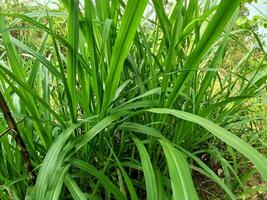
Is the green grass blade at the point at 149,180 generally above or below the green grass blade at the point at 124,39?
below

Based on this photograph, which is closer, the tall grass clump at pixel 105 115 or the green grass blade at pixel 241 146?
the green grass blade at pixel 241 146

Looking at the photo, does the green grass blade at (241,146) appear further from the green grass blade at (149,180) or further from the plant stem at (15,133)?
the plant stem at (15,133)

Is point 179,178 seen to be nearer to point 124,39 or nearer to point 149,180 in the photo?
point 149,180

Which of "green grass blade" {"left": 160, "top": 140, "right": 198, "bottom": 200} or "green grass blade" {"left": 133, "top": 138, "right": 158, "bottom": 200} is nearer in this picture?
"green grass blade" {"left": 160, "top": 140, "right": 198, "bottom": 200}

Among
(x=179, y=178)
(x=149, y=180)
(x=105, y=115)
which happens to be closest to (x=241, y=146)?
(x=179, y=178)

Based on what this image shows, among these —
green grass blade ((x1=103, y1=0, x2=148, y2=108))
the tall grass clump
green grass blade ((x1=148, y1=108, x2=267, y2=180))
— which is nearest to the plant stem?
the tall grass clump

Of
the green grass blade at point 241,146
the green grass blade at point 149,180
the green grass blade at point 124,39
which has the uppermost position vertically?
the green grass blade at point 124,39

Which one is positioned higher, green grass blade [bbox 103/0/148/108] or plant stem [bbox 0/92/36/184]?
green grass blade [bbox 103/0/148/108]

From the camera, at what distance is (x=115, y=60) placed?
2.19ft

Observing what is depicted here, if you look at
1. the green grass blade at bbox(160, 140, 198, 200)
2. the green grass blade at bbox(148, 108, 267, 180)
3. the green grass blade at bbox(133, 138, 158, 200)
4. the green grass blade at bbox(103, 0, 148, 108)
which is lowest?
the green grass blade at bbox(133, 138, 158, 200)

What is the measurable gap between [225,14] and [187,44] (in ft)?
2.02

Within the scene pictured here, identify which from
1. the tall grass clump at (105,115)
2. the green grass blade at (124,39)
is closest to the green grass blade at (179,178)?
the tall grass clump at (105,115)

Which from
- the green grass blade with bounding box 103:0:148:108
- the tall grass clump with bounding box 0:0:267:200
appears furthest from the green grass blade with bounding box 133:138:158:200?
the green grass blade with bounding box 103:0:148:108

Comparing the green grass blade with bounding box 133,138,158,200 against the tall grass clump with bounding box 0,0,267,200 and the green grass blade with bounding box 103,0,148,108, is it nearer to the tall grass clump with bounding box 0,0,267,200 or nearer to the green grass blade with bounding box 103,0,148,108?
the tall grass clump with bounding box 0,0,267,200
